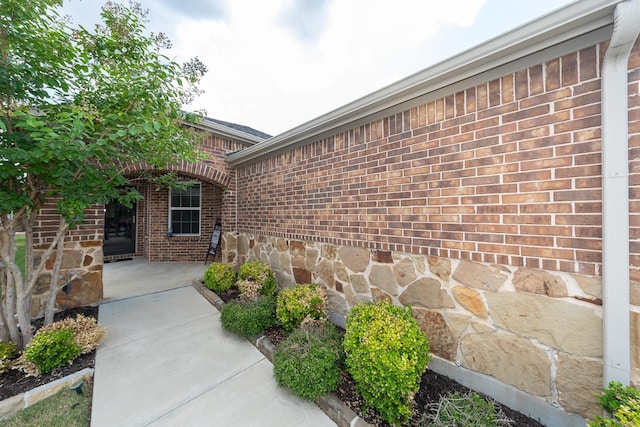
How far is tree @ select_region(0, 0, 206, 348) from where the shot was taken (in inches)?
85.6

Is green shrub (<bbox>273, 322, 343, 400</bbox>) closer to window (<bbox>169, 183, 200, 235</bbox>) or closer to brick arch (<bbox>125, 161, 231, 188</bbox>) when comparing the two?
brick arch (<bbox>125, 161, 231, 188</bbox>)

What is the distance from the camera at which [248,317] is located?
3.13 metres

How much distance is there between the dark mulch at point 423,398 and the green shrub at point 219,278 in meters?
2.84

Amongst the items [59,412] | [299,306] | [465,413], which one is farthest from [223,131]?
[465,413]

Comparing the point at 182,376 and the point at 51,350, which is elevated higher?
the point at 51,350

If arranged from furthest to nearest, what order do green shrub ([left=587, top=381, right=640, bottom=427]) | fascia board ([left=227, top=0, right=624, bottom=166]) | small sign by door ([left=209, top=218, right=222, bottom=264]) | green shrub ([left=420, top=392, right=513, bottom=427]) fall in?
small sign by door ([left=209, top=218, right=222, bottom=264]) < green shrub ([left=420, top=392, right=513, bottom=427]) < fascia board ([left=227, top=0, right=624, bottom=166]) < green shrub ([left=587, top=381, right=640, bottom=427])

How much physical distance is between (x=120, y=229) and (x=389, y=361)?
9923 mm

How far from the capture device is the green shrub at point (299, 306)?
305 cm

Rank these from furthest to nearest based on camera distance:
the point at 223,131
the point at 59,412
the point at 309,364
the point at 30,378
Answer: the point at 223,131 < the point at 30,378 < the point at 309,364 < the point at 59,412

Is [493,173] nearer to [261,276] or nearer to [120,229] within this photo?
[261,276]

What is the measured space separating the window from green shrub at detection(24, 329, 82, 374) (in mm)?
5464

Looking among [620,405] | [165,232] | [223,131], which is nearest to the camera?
[620,405]

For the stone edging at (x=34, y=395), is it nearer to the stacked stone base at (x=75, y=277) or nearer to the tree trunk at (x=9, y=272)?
the tree trunk at (x=9, y=272)

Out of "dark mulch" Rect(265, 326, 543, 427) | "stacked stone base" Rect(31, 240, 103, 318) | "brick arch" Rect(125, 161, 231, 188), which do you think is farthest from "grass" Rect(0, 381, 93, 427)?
"brick arch" Rect(125, 161, 231, 188)
